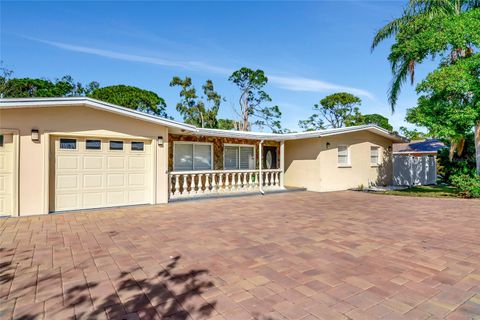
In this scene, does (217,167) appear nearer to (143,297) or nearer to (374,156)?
(374,156)

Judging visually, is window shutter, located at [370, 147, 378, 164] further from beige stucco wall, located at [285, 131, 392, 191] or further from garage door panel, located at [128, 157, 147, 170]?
garage door panel, located at [128, 157, 147, 170]

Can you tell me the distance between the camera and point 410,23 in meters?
12.7

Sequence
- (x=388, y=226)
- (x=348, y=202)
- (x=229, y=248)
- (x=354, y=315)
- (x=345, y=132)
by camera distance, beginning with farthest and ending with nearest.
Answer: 1. (x=345, y=132)
2. (x=348, y=202)
3. (x=388, y=226)
4. (x=229, y=248)
5. (x=354, y=315)

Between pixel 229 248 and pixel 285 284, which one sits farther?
pixel 229 248

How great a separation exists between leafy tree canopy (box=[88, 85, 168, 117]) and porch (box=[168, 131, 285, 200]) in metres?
18.0

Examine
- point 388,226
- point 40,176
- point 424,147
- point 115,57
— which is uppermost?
point 115,57

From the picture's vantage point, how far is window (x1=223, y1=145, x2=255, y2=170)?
13.3 m

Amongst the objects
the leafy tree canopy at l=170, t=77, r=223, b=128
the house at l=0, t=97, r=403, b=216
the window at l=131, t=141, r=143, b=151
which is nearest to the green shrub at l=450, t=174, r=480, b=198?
the house at l=0, t=97, r=403, b=216

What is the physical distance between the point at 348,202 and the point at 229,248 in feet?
22.4

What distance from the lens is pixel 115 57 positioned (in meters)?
18.4

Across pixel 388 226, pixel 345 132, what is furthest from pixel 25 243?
pixel 345 132

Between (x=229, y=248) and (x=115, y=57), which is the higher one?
(x=115, y=57)

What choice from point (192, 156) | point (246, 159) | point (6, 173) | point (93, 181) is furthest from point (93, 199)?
point (246, 159)

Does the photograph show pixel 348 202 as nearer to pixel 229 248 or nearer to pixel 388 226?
pixel 388 226
